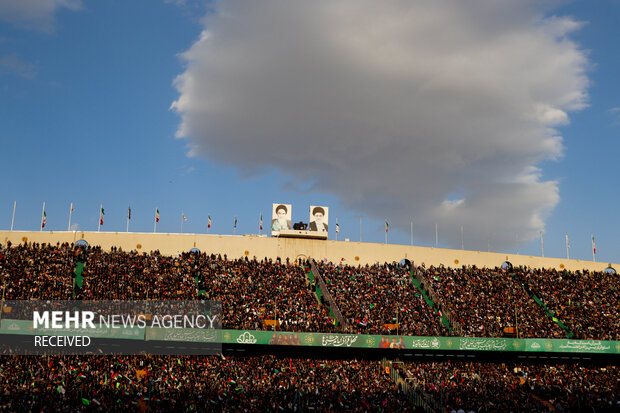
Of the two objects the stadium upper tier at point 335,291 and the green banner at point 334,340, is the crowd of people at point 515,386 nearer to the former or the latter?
the green banner at point 334,340

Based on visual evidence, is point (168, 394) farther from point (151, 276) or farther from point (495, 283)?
point (495, 283)

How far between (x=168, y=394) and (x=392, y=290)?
29.7m

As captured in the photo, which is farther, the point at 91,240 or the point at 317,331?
the point at 91,240

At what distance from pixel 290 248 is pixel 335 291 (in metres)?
11.0

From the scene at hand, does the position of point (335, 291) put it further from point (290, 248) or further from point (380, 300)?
point (290, 248)

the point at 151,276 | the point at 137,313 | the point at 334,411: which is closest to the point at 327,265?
the point at 151,276

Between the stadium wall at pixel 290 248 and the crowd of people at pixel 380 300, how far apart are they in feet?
10.5

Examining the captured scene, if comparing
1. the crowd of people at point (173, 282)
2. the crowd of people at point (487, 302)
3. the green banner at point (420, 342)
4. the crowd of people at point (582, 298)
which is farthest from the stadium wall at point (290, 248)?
the green banner at point (420, 342)

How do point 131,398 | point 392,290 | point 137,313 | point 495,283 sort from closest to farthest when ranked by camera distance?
point 131,398
point 137,313
point 392,290
point 495,283

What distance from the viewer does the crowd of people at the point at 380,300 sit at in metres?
54.0

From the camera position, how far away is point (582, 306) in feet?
208

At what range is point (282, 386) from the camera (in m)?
42.0

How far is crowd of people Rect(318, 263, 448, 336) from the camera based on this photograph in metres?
54.0

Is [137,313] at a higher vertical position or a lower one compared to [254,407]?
higher
